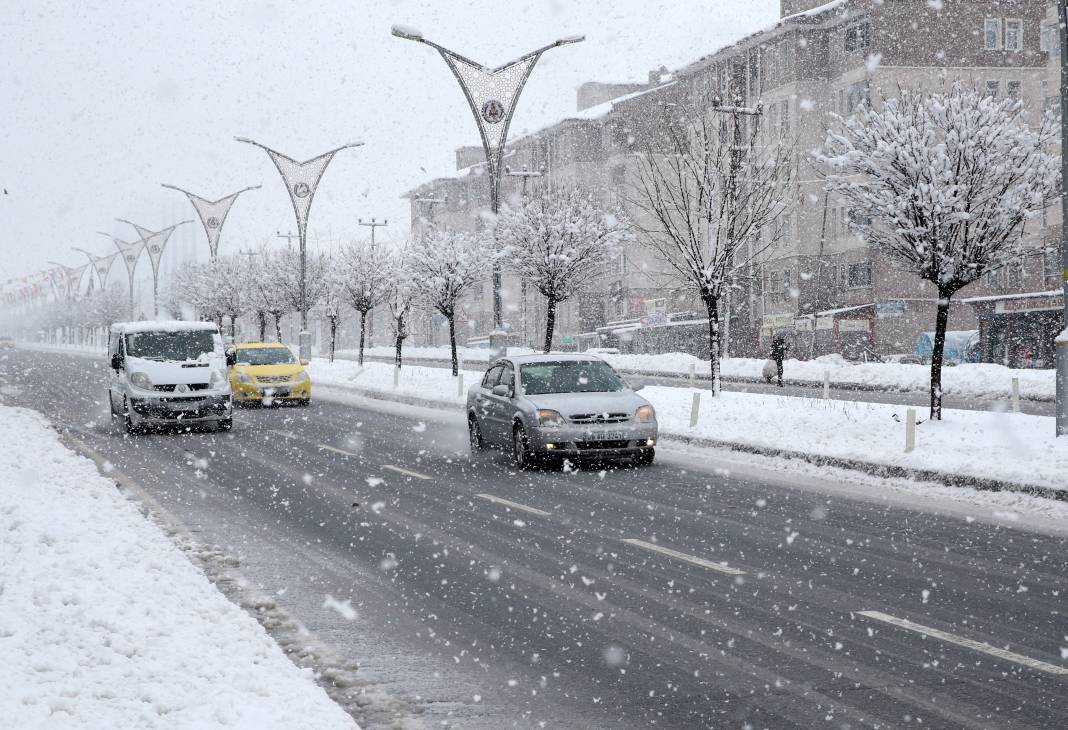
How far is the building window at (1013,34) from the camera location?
194 ft

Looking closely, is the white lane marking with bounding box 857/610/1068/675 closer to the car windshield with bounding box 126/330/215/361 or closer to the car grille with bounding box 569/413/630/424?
the car grille with bounding box 569/413/630/424

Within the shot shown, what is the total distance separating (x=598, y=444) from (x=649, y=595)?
26.4 feet

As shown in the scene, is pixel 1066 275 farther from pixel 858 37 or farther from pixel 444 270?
pixel 858 37

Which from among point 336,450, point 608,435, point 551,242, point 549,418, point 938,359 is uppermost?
point 551,242

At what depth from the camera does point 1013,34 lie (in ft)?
194

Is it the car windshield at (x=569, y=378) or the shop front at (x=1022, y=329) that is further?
the shop front at (x=1022, y=329)

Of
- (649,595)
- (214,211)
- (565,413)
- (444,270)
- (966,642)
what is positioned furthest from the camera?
(214,211)

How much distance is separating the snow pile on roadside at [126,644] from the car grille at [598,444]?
715cm

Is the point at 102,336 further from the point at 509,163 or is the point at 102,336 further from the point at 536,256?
the point at 536,256

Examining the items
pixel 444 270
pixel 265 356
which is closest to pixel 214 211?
pixel 444 270

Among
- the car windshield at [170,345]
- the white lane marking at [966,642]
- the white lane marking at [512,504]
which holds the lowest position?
the white lane marking at [512,504]

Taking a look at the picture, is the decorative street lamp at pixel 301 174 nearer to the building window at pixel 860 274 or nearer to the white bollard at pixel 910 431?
the building window at pixel 860 274

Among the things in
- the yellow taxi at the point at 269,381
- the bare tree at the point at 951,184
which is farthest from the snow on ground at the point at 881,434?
the yellow taxi at the point at 269,381

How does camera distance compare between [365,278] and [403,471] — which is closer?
[403,471]
